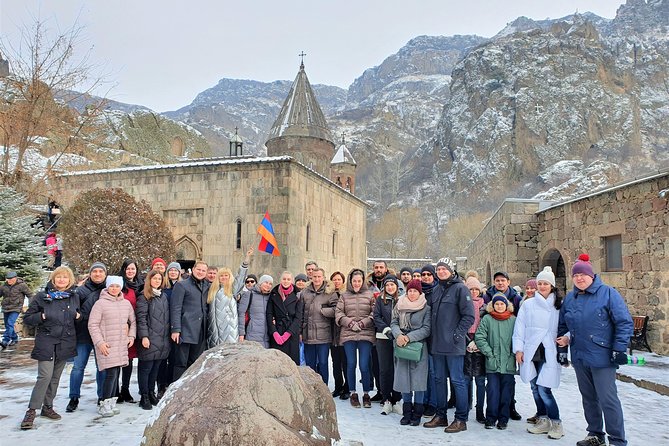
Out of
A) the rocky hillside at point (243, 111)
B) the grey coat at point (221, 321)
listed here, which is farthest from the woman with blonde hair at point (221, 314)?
the rocky hillside at point (243, 111)

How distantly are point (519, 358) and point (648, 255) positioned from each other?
5.42 metres

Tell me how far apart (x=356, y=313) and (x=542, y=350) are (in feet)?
7.05

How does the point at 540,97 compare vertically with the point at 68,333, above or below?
above

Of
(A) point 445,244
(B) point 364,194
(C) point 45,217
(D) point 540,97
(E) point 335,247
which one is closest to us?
(C) point 45,217

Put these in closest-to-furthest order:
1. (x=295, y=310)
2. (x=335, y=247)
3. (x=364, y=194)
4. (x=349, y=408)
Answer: (x=349, y=408) < (x=295, y=310) < (x=335, y=247) < (x=364, y=194)

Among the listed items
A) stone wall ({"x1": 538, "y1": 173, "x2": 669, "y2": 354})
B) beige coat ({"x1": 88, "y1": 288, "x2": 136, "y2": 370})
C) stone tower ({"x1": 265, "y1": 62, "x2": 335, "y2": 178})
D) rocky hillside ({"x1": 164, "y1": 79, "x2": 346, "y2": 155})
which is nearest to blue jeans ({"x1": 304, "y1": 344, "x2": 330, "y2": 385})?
beige coat ({"x1": 88, "y1": 288, "x2": 136, "y2": 370})

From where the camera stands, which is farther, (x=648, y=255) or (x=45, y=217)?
(x=45, y=217)

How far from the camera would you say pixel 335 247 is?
63.4 ft

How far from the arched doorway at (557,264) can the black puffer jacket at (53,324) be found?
1087cm

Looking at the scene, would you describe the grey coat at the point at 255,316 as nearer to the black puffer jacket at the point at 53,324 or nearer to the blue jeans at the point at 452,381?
the black puffer jacket at the point at 53,324

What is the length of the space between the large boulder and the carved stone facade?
24.4 ft

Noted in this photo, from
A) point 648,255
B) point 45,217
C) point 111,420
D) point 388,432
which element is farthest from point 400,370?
point 45,217

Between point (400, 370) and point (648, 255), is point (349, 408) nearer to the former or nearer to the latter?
point (400, 370)

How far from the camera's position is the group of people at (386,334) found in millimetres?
4484
